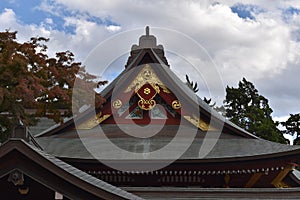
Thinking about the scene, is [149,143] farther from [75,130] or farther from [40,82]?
[40,82]

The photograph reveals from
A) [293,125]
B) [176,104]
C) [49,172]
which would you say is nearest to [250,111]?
[293,125]

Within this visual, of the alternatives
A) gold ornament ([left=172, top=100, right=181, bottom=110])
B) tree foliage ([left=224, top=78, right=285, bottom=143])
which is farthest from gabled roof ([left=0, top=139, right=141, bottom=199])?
tree foliage ([left=224, top=78, right=285, bottom=143])

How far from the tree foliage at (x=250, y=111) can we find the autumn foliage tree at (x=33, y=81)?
2490cm

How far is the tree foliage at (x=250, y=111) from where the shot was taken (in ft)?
115

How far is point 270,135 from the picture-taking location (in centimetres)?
3469

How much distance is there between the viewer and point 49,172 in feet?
21.0

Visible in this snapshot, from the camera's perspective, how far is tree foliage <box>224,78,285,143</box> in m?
35.1

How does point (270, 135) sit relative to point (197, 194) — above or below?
above

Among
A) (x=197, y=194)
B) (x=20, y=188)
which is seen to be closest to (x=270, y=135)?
(x=197, y=194)

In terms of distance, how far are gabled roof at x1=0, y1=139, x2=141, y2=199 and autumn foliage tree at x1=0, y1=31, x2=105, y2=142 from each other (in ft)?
11.0

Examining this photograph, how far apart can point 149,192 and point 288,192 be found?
3280 mm

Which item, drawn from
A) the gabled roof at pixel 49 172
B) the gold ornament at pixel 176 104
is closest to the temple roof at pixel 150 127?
the gold ornament at pixel 176 104

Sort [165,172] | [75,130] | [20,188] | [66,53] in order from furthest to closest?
[75,130] → [66,53] → [165,172] → [20,188]

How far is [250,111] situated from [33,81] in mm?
30377
